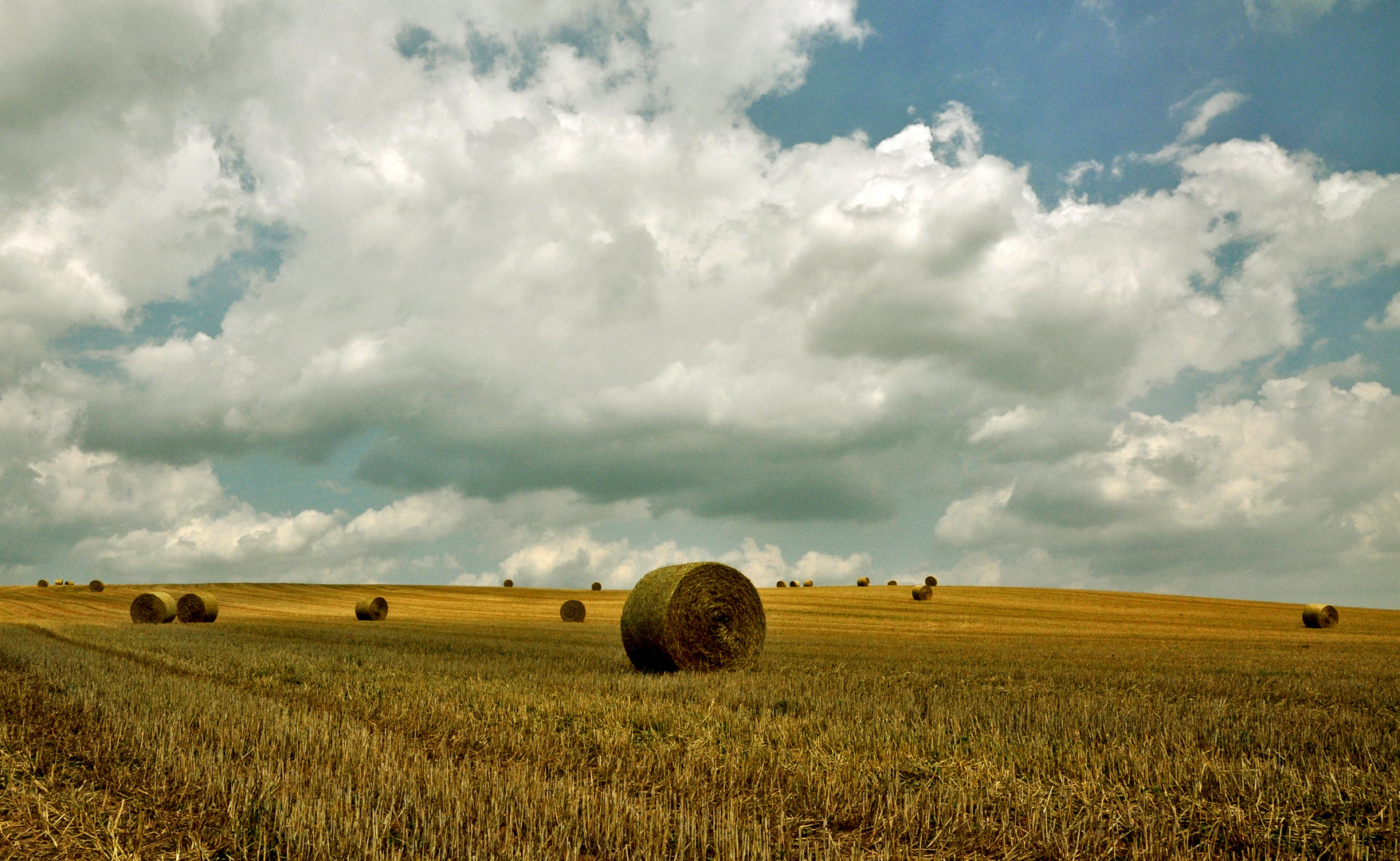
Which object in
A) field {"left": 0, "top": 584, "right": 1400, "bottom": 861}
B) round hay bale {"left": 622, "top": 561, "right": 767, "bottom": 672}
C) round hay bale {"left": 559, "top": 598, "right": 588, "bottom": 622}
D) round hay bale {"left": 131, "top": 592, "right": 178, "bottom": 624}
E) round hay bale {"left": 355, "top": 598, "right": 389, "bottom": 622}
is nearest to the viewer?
field {"left": 0, "top": 584, "right": 1400, "bottom": 861}

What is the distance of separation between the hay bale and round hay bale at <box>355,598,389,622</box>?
5.50 metres

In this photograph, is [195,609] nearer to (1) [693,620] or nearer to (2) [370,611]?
(2) [370,611]

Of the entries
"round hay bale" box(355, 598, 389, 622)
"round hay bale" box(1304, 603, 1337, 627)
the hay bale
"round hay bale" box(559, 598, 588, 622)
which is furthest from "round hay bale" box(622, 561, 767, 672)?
"round hay bale" box(1304, 603, 1337, 627)

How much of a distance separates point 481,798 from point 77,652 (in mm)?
15749

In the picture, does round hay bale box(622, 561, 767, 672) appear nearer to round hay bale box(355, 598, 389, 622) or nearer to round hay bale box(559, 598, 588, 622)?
round hay bale box(559, 598, 588, 622)

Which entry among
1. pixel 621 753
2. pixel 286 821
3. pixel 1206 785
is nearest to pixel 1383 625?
pixel 1206 785

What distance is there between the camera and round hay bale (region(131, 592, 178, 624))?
30.9m

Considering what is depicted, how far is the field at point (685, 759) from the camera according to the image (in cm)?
475

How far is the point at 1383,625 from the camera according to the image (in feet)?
116

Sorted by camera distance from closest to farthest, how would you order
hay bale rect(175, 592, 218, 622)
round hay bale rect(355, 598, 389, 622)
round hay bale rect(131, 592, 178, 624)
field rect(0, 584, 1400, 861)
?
field rect(0, 584, 1400, 861) < round hay bale rect(131, 592, 178, 624) < hay bale rect(175, 592, 218, 622) < round hay bale rect(355, 598, 389, 622)

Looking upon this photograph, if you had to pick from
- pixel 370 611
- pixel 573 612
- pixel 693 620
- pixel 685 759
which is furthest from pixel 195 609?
pixel 685 759

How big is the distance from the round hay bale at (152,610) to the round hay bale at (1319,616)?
149 ft

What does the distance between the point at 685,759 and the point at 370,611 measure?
33027 mm

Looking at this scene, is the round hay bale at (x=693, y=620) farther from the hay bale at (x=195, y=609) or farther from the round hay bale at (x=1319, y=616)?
the round hay bale at (x=1319, y=616)
